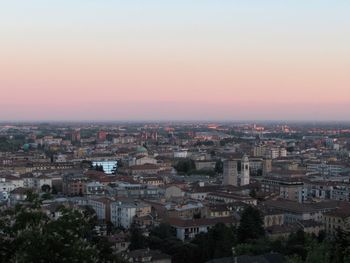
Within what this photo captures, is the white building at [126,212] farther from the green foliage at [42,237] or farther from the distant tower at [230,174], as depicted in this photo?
the green foliage at [42,237]

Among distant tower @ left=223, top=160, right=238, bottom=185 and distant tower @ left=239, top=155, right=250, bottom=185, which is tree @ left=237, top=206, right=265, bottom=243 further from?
distant tower @ left=223, top=160, right=238, bottom=185

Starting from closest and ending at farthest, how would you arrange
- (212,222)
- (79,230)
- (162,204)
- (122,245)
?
(79,230)
(122,245)
(212,222)
(162,204)

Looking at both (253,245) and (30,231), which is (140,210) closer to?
(253,245)

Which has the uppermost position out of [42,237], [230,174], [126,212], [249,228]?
[42,237]

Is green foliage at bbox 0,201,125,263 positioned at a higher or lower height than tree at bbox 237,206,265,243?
higher

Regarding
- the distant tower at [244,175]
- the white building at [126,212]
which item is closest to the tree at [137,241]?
the white building at [126,212]

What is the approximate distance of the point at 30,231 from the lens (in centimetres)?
547

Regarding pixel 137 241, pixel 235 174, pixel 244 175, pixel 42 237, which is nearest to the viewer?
pixel 42 237

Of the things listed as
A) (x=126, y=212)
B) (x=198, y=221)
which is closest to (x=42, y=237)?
(x=198, y=221)

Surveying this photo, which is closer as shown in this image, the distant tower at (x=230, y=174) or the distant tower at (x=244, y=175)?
the distant tower at (x=244, y=175)

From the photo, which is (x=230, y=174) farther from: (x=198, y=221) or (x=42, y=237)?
(x=42, y=237)

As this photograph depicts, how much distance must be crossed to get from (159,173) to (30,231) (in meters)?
34.2

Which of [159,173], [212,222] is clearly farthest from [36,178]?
[212,222]

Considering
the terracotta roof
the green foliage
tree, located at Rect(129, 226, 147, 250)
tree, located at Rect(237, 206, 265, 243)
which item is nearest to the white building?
the terracotta roof
